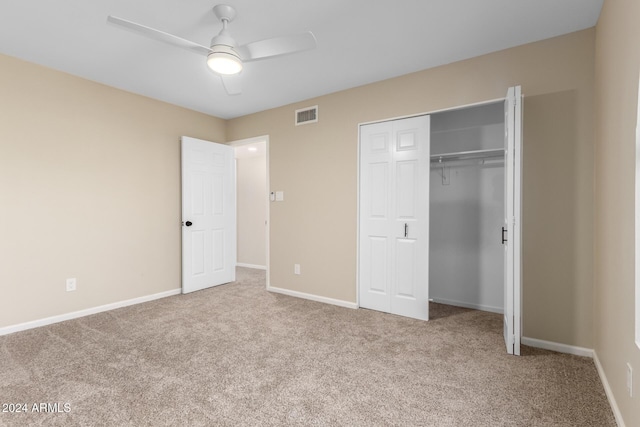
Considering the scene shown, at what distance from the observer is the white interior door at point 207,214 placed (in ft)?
14.4

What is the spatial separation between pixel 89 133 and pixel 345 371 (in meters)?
3.64

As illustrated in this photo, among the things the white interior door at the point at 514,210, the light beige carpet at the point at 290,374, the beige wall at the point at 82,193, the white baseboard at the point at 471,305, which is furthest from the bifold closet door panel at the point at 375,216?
the beige wall at the point at 82,193

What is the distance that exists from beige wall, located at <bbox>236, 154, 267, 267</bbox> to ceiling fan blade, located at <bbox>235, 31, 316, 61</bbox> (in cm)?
417

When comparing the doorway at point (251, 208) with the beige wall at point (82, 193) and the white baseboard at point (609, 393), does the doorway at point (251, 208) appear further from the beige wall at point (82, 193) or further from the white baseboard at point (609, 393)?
the white baseboard at point (609, 393)

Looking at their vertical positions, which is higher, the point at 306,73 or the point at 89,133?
the point at 306,73

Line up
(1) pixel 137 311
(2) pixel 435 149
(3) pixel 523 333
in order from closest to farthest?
(3) pixel 523 333
(1) pixel 137 311
(2) pixel 435 149

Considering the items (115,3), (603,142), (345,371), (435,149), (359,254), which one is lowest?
(345,371)

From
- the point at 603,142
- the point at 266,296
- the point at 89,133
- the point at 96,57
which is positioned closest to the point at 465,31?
the point at 603,142

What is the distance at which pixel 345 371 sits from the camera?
228cm

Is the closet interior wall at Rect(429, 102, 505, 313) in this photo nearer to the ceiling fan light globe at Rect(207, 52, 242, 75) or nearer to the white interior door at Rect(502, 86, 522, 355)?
the white interior door at Rect(502, 86, 522, 355)

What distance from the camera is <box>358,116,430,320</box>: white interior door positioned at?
3.34 m

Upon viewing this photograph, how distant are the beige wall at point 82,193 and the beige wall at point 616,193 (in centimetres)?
451

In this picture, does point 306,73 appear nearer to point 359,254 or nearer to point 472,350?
point 359,254

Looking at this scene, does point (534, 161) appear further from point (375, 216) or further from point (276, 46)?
point (276, 46)
